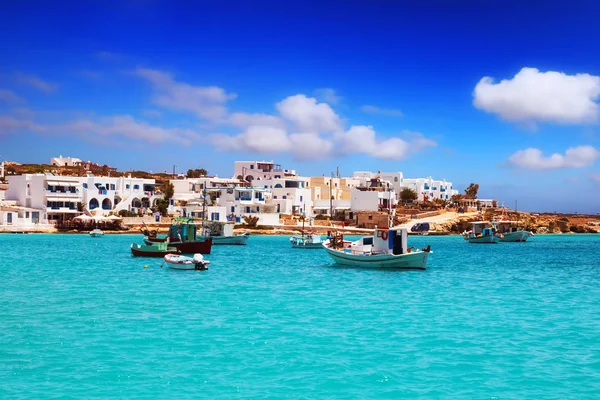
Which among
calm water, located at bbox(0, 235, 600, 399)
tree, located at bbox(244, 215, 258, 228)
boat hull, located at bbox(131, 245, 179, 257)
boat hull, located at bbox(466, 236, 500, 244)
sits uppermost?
tree, located at bbox(244, 215, 258, 228)

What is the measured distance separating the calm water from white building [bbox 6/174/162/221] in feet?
203

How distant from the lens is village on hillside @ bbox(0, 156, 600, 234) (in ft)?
324

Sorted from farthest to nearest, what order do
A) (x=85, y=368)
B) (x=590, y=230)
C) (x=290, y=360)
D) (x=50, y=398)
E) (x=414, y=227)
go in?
(x=590, y=230) < (x=414, y=227) < (x=290, y=360) < (x=85, y=368) < (x=50, y=398)

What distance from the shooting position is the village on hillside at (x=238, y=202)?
98625mm

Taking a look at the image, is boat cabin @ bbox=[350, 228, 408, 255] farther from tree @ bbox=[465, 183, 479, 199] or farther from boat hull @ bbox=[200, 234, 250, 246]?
tree @ bbox=[465, 183, 479, 199]

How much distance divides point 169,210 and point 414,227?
4197cm

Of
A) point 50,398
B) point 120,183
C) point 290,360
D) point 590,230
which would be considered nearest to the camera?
point 50,398

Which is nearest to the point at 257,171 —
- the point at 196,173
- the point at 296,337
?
the point at 196,173

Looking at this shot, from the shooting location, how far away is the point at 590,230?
15962 centimetres

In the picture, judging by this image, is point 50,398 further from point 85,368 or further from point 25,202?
point 25,202

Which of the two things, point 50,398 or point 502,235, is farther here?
point 502,235

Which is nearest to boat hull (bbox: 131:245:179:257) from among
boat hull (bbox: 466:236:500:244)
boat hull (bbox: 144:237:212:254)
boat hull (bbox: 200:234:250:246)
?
boat hull (bbox: 144:237:212:254)

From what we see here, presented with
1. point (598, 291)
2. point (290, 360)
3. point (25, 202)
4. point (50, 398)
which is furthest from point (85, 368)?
point (25, 202)

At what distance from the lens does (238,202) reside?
107875mm
